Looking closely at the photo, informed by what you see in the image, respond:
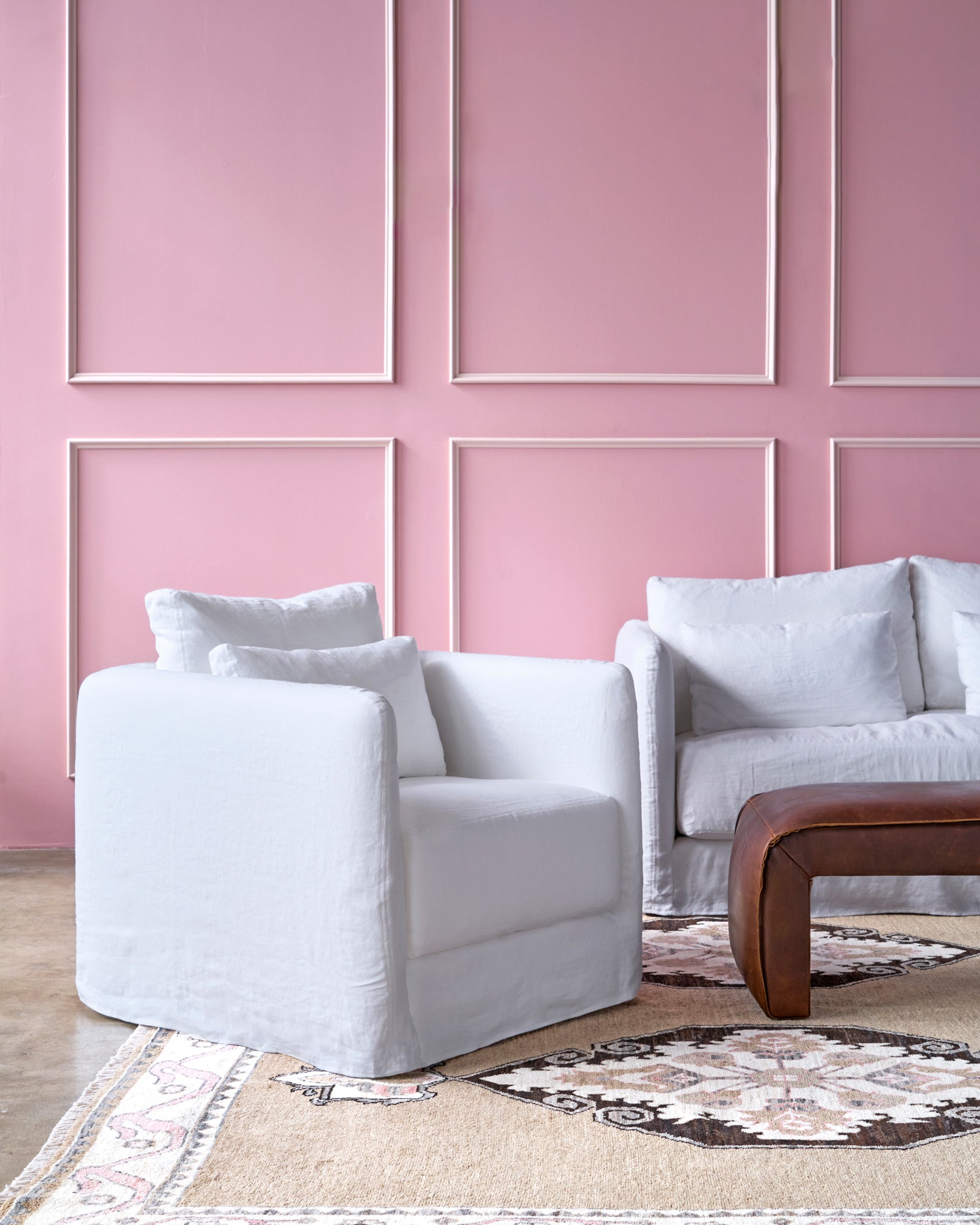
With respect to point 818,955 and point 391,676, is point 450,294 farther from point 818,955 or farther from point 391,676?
point 818,955

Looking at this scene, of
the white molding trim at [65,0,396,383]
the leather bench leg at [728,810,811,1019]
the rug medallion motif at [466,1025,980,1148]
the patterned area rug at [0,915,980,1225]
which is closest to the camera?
the patterned area rug at [0,915,980,1225]

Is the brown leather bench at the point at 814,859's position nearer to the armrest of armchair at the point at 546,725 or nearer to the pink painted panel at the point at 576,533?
the armrest of armchair at the point at 546,725

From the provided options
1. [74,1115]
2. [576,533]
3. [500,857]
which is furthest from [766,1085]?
[576,533]

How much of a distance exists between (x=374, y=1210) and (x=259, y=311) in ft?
9.25

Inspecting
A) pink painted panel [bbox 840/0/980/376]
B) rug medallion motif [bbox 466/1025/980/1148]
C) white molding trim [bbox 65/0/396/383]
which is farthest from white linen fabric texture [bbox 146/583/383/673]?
pink painted panel [bbox 840/0/980/376]

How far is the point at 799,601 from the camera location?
348 centimetres

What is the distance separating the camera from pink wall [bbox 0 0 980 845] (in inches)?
146

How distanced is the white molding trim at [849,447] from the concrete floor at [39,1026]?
8.01 ft

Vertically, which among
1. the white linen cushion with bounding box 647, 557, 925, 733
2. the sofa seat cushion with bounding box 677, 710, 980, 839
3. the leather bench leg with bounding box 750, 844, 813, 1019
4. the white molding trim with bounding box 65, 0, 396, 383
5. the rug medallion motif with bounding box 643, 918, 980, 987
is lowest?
the rug medallion motif with bounding box 643, 918, 980, 987

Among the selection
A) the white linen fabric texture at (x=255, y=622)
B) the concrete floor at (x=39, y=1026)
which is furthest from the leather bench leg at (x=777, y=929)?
the concrete floor at (x=39, y=1026)

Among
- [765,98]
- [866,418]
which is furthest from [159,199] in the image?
[866,418]

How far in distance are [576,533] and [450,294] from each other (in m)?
0.82

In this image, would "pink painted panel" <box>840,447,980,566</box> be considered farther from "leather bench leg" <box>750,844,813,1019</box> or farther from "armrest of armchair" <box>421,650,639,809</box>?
"leather bench leg" <box>750,844,813,1019</box>

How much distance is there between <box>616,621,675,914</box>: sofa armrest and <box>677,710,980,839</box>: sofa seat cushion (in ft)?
0.14
